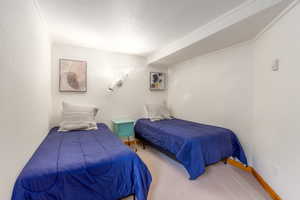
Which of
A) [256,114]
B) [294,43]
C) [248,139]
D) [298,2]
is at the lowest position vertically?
[248,139]

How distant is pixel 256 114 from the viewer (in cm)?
209

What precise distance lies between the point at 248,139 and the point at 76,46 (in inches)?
144

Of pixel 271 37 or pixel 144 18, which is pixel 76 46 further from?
pixel 271 37

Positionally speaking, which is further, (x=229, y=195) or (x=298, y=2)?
(x=229, y=195)

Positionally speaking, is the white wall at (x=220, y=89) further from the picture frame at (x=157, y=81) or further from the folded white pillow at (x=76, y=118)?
the folded white pillow at (x=76, y=118)

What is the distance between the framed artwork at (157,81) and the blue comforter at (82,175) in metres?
2.48

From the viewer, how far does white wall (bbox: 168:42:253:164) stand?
7.50 ft

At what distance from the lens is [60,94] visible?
9.24 ft

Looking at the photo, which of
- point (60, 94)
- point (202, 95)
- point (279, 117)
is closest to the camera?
point (279, 117)

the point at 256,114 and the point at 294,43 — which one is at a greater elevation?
the point at 294,43

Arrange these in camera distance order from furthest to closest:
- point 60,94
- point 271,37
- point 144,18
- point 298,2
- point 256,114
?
point 60,94 < point 256,114 < point 144,18 < point 271,37 < point 298,2

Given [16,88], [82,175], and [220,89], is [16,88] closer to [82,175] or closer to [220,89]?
[82,175]

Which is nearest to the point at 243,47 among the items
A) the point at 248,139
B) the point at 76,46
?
the point at 248,139

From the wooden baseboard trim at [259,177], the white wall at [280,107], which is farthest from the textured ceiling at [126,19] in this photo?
the wooden baseboard trim at [259,177]
